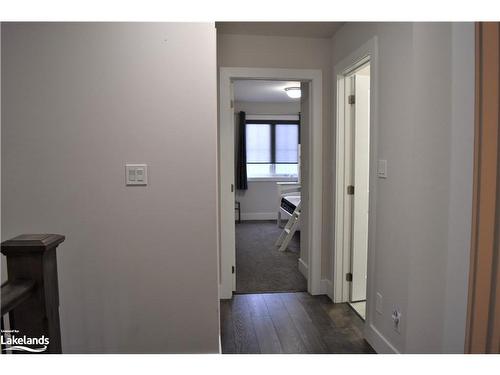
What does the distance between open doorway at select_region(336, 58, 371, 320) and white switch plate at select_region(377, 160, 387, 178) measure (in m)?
0.62

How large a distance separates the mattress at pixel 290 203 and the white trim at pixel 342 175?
7.63ft

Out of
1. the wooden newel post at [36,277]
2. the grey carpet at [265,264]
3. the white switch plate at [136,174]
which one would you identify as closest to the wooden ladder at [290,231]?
the grey carpet at [265,264]

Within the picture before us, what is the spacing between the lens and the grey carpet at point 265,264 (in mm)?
3297

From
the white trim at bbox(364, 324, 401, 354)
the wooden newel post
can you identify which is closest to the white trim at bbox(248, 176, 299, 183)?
the white trim at bbox(364, 324, 401, 354)

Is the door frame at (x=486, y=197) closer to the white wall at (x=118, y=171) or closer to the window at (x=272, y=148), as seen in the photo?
the white wall at (x=118, y=171)

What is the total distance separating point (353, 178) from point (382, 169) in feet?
2.39

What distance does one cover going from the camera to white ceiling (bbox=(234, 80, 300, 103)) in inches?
193

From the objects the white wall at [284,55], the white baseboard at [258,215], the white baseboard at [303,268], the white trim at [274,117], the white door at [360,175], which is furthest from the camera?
the white baseboard at [258,215]
